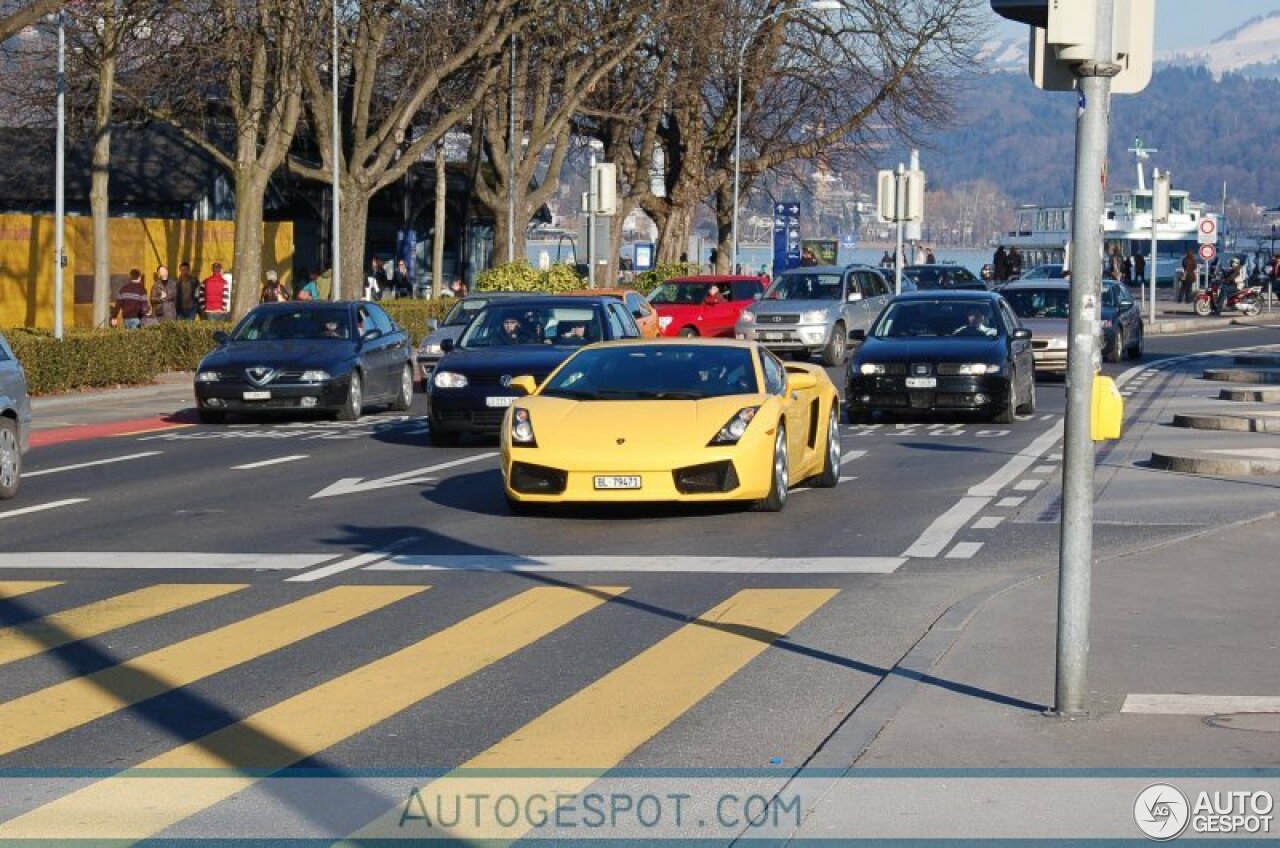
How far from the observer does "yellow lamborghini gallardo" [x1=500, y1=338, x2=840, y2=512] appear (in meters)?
15.9

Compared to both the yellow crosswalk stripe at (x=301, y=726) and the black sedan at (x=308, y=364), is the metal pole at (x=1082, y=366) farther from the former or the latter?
the black sedan at (x=308, y=364)

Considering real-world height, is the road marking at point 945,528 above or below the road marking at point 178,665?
above

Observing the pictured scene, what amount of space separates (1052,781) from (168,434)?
19.7 meters

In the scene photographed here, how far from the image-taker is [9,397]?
723 inches

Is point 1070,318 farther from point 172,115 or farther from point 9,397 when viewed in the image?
point 172,115

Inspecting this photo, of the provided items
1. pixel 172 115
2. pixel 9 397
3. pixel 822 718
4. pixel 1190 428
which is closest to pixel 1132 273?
pixel 172 115

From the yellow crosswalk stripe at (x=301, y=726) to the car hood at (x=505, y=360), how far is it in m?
10.4

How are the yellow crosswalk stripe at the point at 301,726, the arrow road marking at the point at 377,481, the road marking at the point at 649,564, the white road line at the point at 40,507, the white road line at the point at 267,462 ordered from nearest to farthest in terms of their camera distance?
the yellow crosswalk stripe at the point at 301,726 → the road marking at the point at 649,564 → the white road line at the point at 40,507 → the arrow road marking at the point at 377,481 → the white road line at the point at 267,462

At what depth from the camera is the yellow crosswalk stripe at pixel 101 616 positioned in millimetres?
10891

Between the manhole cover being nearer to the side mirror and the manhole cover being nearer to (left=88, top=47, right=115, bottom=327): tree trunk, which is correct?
the side mirror

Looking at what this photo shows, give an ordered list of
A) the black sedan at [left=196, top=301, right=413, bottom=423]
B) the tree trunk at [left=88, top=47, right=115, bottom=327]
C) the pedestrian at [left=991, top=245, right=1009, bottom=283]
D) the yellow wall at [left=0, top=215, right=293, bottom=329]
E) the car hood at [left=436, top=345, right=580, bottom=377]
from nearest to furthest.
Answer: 1. the car hood at [left=436, top=345, right=580, bottom=377]
2. the black sedan at [left=196, top=301, right=413, bottom=423]
3. the tree trunk at [left=88, top=47, right=115, bottom=327]
4. the yellow wall at [left=0, top=215, right=293, bottom=329]
5. the pedestrian at [left=991, top=245, right=1009, bottom=283]

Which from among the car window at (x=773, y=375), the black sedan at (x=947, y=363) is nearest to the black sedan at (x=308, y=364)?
the black sedan at (x=947, y=363)

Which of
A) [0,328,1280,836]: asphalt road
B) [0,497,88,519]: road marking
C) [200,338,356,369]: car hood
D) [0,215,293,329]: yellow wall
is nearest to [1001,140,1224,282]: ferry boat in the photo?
[0,215,293,329]: yellow wall

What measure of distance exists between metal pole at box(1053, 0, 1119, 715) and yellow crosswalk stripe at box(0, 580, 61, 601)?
21.2ft
